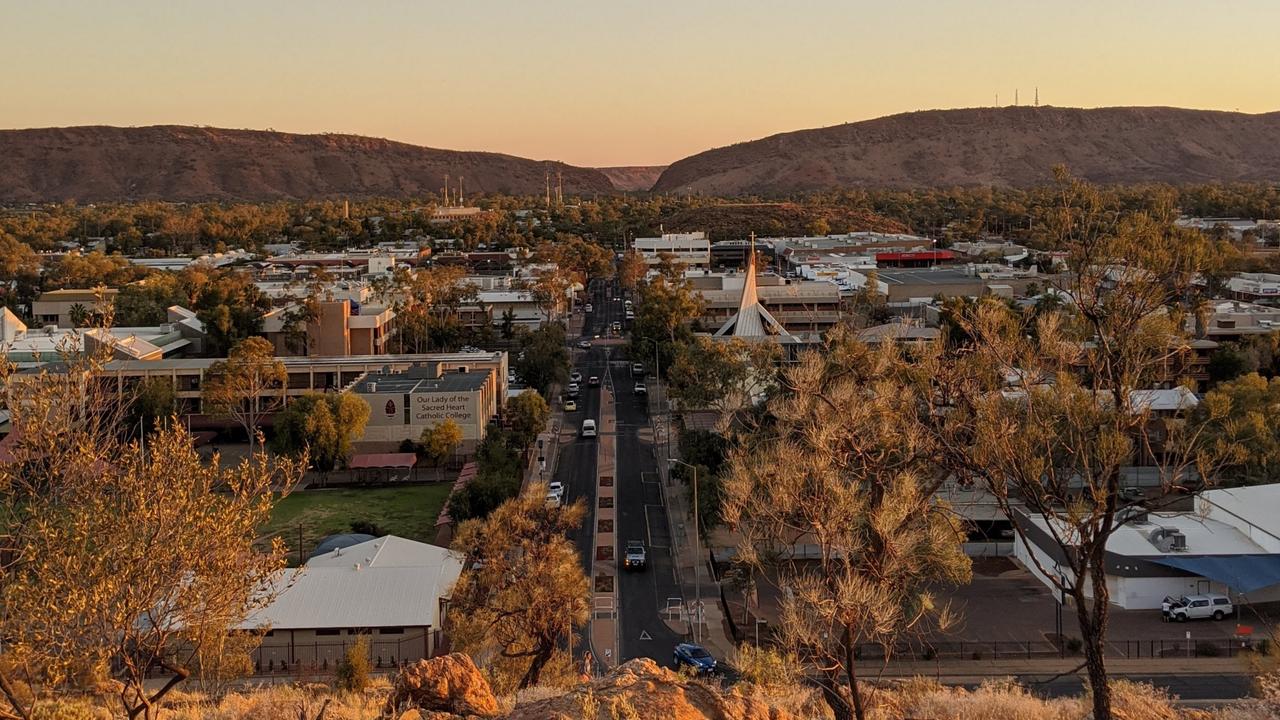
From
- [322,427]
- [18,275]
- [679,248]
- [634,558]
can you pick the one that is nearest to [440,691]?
[634,558]

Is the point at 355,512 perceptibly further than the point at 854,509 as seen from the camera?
Yes

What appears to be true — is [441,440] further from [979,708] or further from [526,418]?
[979,708]

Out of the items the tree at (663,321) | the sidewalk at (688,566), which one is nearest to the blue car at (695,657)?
the sidewalk at (688,566)

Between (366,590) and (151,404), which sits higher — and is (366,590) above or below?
below

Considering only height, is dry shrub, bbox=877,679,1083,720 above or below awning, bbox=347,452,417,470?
above

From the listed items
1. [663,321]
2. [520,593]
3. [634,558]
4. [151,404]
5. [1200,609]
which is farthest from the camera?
[663,321]

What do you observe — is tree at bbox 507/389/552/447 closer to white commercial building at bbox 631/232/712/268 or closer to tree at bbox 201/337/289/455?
tree at bbox 201/337/289/455

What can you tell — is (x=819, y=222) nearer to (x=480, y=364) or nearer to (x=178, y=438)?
(x=480, y=364)

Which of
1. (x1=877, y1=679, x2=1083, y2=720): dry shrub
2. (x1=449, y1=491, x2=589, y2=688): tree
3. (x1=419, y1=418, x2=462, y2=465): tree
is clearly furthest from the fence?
(x1=419, y1=418, x2=462, y2=465): tree
